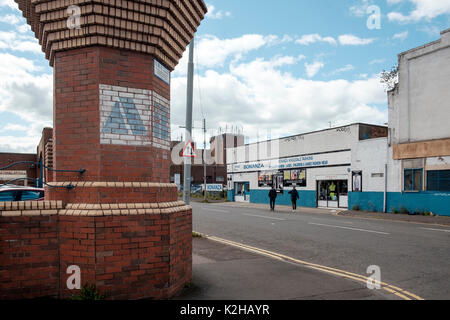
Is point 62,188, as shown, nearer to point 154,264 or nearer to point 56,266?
point 56,266

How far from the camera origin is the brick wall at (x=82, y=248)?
4.12m

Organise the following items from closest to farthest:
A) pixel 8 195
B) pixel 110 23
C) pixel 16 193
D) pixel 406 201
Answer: pixel 110 23, pixel 8 195, pixel 16 193, pixel 406 201

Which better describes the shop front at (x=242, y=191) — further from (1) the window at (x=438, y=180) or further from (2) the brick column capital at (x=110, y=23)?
(2) the brick column capital at (x=110, y=23)

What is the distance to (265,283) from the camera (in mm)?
5570

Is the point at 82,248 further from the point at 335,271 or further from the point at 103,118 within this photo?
the point at 335,271

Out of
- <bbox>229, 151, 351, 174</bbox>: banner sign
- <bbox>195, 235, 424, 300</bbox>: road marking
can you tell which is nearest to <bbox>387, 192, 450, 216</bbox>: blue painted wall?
<bbox>229, 151, 351, 174</bbox>: banner sign

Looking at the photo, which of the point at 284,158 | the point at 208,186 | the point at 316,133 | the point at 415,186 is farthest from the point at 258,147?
the point at 415,186

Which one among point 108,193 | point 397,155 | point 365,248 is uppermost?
point 397,155

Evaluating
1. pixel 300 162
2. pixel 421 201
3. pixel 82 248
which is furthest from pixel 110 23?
pixel 300 162

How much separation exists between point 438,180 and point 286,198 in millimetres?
12903

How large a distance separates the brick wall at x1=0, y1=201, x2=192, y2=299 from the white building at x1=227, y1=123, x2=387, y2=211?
20.5m

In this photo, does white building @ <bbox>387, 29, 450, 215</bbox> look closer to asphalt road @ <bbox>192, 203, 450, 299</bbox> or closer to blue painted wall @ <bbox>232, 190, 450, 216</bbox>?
blue painted wall @ <bbox>232, 190, 450, 216</bbox>

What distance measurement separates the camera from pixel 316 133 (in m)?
27.7

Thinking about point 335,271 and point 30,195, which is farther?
point 30,195
